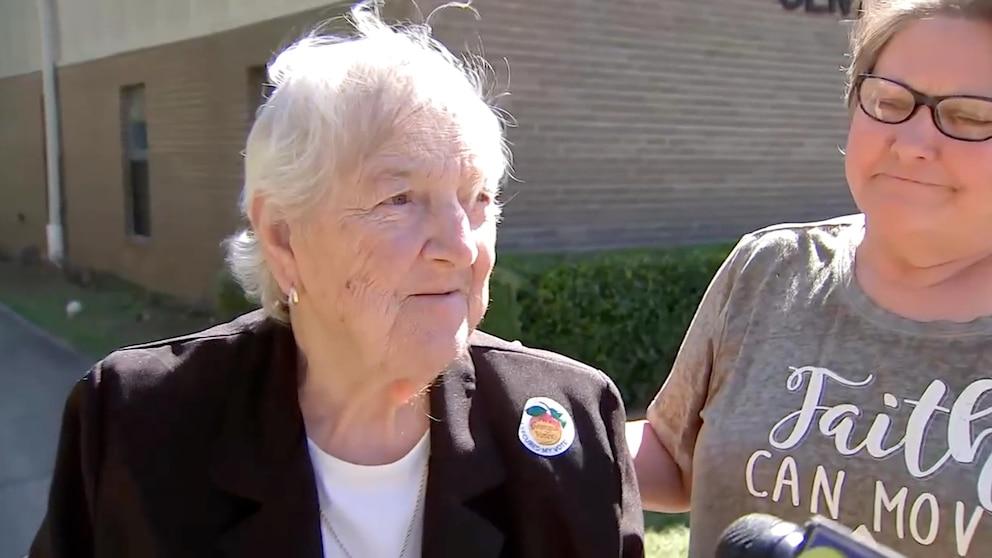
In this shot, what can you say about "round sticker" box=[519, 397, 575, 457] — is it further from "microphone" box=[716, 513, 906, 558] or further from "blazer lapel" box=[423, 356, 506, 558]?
"microphone" box=[716, 513, 906, 558]

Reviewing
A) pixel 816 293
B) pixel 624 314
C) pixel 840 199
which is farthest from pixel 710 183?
pixel 816 293

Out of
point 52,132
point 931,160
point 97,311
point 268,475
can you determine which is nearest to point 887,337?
point 931,160

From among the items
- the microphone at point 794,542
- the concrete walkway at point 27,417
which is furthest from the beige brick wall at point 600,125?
the microphone at point 794,542

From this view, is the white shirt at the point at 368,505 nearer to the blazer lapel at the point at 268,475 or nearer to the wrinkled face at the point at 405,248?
the blazer lapel at the point at 268,475

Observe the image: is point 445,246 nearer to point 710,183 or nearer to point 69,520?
point 69,520

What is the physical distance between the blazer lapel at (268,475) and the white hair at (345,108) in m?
0.36

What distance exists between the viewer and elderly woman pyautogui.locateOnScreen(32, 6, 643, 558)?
1547 mm

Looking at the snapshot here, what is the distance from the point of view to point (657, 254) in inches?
264

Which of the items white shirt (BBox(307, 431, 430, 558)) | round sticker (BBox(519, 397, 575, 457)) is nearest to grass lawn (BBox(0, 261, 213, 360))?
white shirt (BBox(307, 431, 430, 558))

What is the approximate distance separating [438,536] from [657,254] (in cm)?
525

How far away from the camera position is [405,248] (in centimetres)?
156

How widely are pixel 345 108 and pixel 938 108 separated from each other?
3.21 ft

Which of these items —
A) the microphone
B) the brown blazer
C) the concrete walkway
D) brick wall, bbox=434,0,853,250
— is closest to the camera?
the microphone

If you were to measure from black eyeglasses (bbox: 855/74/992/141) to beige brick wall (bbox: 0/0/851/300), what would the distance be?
5.70 meters
